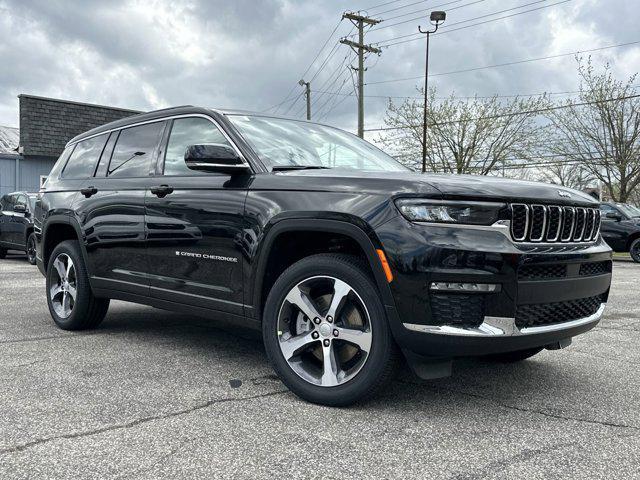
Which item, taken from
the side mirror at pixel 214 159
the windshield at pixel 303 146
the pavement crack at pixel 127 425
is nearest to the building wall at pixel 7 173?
the windshield at pixel 303 146

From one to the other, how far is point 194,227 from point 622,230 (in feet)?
50.0

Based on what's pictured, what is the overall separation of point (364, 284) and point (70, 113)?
24182 millimetres

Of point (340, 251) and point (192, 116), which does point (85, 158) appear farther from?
point (340, 251)

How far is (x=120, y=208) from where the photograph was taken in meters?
4.91

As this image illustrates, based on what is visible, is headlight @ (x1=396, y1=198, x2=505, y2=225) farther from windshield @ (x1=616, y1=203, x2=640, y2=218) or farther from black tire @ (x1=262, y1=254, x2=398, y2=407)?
windshield @ (x1=616, y1=203, x2=640, y2=218)

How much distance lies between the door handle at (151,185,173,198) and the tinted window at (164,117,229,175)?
14cm

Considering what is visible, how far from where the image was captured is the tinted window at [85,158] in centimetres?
564

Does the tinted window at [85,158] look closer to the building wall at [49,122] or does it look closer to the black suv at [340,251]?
the black suv at [340,251]

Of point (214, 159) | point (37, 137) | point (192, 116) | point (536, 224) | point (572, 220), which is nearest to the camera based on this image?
point (536, 224)

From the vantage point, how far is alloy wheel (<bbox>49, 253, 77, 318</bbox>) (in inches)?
219

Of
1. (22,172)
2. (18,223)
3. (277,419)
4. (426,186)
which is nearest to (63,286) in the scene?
(277,419)

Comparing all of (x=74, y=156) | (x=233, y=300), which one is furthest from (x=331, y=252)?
(x=74, y=156)

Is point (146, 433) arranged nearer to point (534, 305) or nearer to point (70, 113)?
point (534, 305)

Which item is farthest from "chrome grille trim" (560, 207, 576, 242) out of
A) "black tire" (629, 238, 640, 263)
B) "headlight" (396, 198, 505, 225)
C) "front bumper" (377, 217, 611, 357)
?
"black tire" (629, 238, 640, 263)
